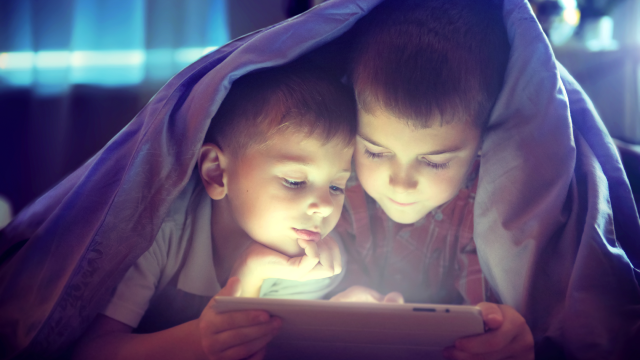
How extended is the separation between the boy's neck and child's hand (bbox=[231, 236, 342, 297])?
0.04m

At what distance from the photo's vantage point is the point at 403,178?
0.69 meters

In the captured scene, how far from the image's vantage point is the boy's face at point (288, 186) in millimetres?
657

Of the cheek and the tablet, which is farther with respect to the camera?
the cheek

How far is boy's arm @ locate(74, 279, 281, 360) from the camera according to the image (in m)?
0.53

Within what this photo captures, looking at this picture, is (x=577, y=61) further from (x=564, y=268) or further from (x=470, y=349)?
(x=470, y=349)

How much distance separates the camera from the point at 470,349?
538 millimetres

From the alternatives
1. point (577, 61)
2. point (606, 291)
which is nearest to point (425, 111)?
point (606, 291)

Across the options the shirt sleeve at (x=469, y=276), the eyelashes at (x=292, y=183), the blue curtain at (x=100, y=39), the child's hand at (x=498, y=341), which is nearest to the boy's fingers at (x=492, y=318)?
the child's hand at (x=498, y=341)

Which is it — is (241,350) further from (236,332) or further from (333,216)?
(333,216)

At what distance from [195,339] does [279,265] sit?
0.17m

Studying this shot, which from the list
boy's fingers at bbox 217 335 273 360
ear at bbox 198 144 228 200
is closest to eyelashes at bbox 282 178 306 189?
ear at bbox 198 144 228 200

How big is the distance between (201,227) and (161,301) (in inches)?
5.2

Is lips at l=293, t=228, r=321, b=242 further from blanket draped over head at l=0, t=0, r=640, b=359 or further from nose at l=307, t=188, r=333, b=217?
blanket draped over head at l=0, t=0, r=640, b=359

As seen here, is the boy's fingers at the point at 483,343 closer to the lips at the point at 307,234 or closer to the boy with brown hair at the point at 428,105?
the boy with brown hair at the point at 428,105
